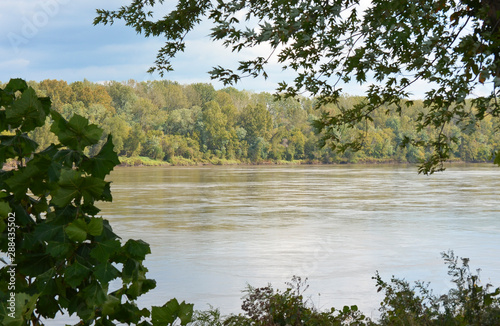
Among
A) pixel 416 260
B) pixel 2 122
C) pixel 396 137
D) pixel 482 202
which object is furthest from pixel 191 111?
pixel 2 122

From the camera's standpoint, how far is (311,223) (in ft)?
60.7

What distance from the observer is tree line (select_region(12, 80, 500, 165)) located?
342 ft

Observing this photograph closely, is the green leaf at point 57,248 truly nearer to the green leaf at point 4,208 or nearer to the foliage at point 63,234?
the foliage at point 63,234

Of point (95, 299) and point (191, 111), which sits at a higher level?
point (191, 111)

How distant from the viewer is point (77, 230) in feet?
5.44

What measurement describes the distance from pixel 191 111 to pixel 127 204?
305 feet

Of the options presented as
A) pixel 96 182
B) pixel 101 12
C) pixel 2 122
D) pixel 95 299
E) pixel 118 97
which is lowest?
pixel 95 299

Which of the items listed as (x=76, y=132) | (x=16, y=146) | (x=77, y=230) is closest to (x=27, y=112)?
(x=16, y=146)

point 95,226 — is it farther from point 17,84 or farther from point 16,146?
point 17,84

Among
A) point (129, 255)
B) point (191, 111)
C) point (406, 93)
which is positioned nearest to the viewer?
point (129, 255)

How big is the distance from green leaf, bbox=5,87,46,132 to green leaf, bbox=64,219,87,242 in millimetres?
484

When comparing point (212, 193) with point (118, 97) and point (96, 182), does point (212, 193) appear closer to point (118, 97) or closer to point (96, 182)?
point (96, 182)

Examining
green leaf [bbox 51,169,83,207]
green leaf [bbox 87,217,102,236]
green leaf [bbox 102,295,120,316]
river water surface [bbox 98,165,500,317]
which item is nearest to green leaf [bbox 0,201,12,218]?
green leaf [bbox 51,169,83,207]

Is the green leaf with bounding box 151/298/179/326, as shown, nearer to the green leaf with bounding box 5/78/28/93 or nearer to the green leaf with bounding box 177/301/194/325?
the green leaf with bounding box 177/301/194/325
